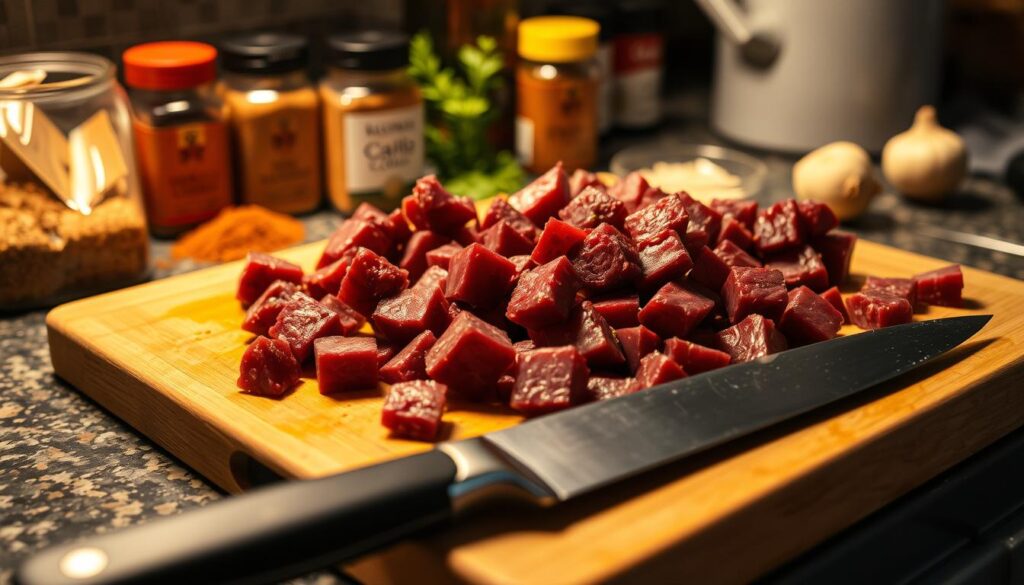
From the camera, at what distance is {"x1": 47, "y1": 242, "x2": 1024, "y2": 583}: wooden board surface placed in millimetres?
Answer: 1176

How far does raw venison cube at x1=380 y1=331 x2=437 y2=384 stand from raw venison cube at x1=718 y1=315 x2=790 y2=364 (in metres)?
0.45

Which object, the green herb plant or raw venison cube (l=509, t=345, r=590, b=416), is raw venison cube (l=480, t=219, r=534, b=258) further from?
the green herb plant

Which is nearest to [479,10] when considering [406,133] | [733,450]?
[406,133]

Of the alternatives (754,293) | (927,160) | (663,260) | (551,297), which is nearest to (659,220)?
(663,260)

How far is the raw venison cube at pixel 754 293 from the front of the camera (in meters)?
1.67

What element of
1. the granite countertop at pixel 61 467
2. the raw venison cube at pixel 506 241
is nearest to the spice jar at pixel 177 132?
the granite countertop at pixel 61 467

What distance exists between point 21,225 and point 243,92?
635mm

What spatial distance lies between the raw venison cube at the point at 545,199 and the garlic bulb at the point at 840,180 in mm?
881

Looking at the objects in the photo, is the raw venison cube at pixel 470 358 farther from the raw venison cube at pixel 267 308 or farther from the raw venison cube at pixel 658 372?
the raw venison cube at pixel 267 308

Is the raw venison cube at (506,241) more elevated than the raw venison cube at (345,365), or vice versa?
the raw venison cube at (506,241)

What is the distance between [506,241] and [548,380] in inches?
14.1

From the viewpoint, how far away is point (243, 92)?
2.42 meters

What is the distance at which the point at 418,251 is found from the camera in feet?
6.03

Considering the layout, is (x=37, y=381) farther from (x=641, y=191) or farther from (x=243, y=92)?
(x=641, y=191)
